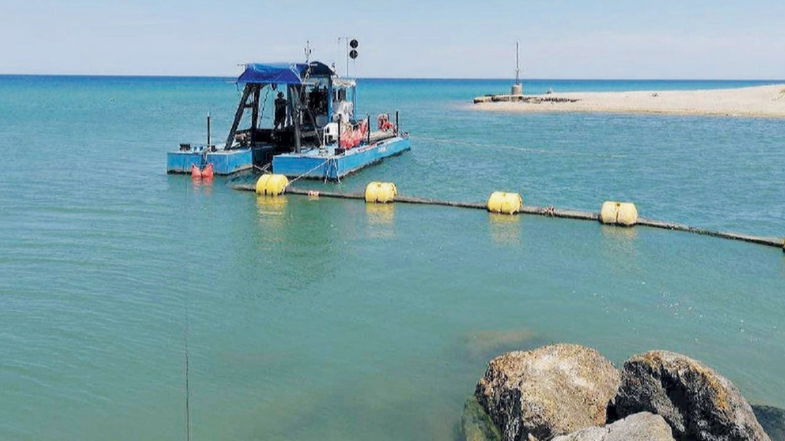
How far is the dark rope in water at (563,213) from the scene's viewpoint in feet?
63.9

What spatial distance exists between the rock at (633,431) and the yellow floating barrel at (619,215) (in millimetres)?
14578

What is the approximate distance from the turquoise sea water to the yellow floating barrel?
447 millimetres

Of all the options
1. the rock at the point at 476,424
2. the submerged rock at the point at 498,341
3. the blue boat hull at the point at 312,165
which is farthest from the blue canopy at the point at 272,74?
the rock at the point at 476,424

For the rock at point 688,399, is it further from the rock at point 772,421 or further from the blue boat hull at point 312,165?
the blue boat hull at point 312,165

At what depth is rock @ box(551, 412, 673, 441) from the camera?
21.6 ft

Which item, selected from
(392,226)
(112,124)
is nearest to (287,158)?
(392,226)

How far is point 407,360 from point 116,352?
489 cm

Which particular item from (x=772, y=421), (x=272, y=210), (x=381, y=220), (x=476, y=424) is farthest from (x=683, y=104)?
(x=476, y=424)

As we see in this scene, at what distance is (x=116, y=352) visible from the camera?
11.9 metres

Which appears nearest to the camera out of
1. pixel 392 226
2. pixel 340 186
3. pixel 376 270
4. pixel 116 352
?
pixel 116 352

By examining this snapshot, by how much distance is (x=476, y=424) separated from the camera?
30.4 ft

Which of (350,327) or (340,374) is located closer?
(340,374)

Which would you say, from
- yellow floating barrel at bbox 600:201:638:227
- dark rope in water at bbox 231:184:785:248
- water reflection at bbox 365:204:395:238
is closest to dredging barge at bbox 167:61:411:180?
dark rope in water at bbox 231:184:785:248

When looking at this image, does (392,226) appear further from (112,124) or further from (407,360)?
(112,124)
